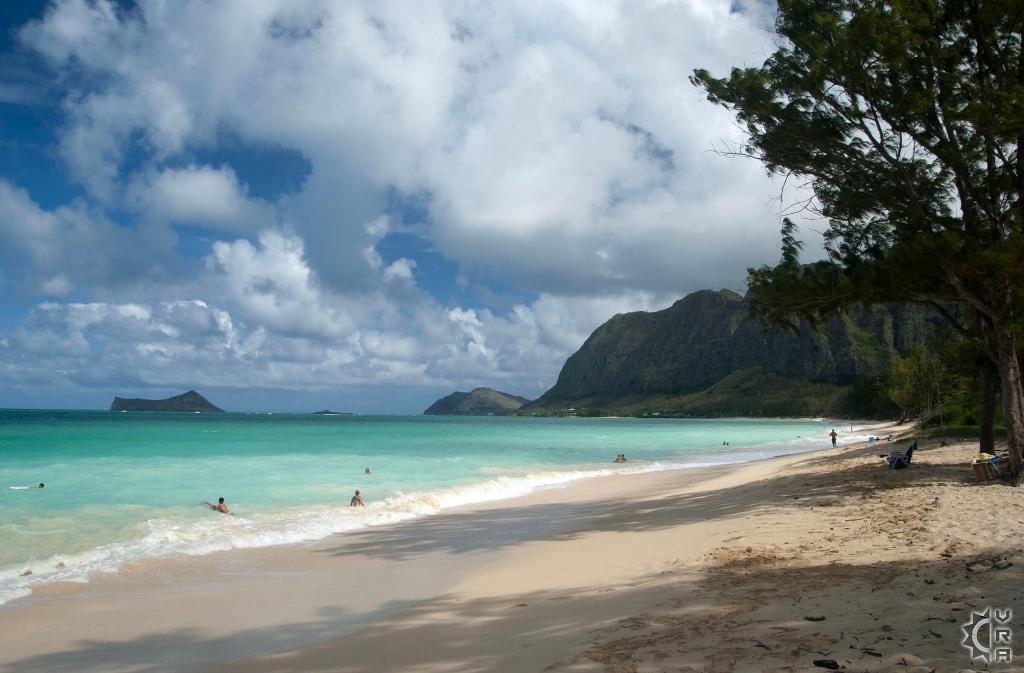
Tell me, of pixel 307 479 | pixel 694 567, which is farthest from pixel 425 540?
pixel 307 479

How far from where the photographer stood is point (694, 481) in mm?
22859

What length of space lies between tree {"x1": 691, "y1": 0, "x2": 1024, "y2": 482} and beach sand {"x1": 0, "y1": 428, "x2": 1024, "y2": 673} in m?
3.79

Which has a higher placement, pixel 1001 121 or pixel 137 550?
pixel 1001 121

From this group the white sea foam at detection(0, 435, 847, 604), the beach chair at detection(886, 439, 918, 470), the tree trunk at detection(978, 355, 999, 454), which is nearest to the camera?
the white sea foam at detection(0, 435, 847, 604)

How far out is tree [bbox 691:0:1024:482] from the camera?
10602 millimetres

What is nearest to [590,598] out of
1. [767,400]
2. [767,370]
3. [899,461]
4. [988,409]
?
[899,461]

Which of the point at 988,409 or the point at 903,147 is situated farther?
the point at 988,409

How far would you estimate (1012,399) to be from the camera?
11.6m

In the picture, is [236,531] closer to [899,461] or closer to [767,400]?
[899,461]

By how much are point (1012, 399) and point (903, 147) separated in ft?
16.8

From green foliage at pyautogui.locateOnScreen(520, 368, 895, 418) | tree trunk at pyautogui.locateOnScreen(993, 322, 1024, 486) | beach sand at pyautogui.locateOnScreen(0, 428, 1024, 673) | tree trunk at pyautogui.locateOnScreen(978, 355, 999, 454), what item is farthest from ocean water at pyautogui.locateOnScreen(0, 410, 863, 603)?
green foliage at pyautogui.locateOnScreen(520, 368, 895, 418)

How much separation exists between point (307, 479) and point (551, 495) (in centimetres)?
1140

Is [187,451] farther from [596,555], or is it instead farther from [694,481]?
[596,555]

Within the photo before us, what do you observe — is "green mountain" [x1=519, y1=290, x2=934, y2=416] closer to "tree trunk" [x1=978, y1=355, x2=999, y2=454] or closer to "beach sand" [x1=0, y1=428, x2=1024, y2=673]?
"tree trunk" [x1=978, y1=355, x2=999, y2=454]
